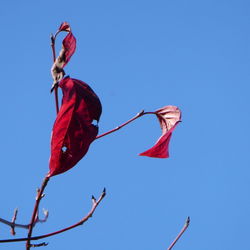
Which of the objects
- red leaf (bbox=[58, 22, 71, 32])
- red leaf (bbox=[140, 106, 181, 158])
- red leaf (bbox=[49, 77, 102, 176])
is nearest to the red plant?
red leaf (bbox=[49, 77, 102, 176])

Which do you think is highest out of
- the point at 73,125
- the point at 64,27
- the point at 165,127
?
the point at 64,27

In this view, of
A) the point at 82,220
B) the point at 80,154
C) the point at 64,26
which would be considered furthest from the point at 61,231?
the point at 64,26

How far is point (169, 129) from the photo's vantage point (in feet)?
3.84

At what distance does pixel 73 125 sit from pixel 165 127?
0.46 meters

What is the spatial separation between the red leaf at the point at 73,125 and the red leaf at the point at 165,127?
340mm

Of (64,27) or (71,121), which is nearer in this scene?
(71,121)

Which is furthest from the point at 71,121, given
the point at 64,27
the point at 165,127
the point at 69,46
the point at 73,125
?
the point at 165,127

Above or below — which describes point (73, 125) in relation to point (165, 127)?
below

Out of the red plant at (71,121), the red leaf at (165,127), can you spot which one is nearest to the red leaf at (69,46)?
the red plant at (71,121)

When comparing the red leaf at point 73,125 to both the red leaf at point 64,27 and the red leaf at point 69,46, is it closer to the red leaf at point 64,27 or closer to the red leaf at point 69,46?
the red leaf at point 69,46

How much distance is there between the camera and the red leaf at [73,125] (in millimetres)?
802

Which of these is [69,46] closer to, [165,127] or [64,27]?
[64,27]

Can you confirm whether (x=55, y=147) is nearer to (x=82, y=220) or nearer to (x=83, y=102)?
(x=83, y=102)

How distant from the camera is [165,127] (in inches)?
47.2
